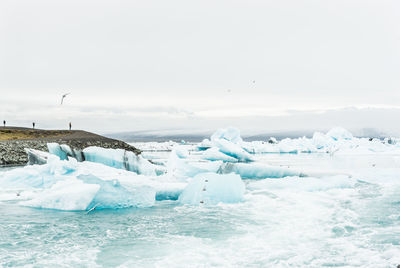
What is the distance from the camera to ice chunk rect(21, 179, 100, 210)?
7879 millimetres

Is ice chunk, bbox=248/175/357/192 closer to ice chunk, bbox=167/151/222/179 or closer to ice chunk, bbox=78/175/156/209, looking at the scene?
ice chunk, bbox=167/151/222/179

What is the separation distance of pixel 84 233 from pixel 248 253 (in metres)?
2.86

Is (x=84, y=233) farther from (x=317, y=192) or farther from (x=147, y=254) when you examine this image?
(x=317, y=192)

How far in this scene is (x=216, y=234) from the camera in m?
6.25

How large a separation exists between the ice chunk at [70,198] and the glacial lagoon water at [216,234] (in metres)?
0.23

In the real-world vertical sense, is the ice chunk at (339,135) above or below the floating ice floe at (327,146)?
above

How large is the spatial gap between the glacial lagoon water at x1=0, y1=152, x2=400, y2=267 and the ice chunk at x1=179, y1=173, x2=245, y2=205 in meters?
0.28

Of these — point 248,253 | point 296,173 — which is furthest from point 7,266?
point 296,173

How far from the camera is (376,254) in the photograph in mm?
5020

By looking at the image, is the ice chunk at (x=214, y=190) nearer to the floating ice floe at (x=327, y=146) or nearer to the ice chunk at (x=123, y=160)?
the ice chunk at (x=123, y=160)

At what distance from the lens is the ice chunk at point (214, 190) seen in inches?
349

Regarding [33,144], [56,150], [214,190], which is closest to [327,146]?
[33,144]

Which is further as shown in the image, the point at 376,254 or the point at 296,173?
the point at 296,173

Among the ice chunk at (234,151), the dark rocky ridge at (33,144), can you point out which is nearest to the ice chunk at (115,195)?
the dark rocky ridge at (33,144)
